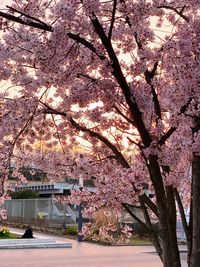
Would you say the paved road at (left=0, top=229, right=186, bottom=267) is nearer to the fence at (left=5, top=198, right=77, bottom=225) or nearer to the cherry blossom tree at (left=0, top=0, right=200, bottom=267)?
the fence at (left=5, top=198, right=77, bottom=225)

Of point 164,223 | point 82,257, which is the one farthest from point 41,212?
point 164,223

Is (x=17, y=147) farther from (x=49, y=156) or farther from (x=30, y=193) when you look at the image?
(x=30, y=193)

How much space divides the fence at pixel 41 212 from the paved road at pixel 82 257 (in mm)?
9632

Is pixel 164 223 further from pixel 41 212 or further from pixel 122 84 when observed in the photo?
pixel 41 212

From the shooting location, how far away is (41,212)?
34062 mm

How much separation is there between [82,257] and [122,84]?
15212 mm

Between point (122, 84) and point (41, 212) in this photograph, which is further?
point (41, 212)

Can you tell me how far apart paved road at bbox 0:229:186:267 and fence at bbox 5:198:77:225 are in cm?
963

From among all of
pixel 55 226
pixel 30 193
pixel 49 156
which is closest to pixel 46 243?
pixel 55 226

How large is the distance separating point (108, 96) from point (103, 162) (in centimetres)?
182

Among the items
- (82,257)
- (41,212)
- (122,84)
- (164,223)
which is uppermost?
(41,212)

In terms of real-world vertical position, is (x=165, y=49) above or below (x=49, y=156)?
above

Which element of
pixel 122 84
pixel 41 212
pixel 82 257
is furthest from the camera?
pixel 41 212

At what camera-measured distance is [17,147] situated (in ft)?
19.8
